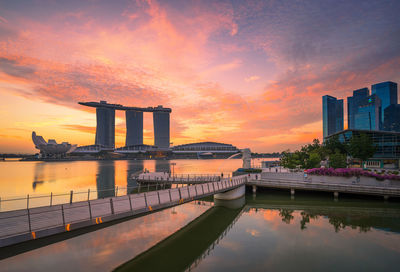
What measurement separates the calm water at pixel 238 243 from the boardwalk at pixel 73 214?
3549 mm

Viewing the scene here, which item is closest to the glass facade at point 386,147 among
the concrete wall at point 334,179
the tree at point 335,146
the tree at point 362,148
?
the tree at point 362,148

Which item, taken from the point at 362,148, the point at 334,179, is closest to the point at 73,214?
the point at 334,179

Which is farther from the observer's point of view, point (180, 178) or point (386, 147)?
point (386, 147)

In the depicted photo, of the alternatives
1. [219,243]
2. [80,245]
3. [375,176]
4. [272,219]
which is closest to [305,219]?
[272,219]

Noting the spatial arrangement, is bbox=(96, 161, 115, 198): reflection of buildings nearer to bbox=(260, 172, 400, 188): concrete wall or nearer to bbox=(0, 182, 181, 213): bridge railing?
bbox=(0, 182, 181, 213): bridge railing

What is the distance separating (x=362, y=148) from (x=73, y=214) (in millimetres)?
71612

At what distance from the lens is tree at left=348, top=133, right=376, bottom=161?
6394 centimetres

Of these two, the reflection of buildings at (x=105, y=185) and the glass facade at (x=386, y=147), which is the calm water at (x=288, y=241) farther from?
the glass facade at (x=386, y=147)

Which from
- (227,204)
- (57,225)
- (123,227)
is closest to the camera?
(57,225)

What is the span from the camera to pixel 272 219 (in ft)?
95.9

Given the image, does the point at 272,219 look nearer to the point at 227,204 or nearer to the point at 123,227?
the point at 227,204

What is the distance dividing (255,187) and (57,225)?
37376mm

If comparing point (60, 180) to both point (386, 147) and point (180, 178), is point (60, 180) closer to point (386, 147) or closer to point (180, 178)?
point (180, 178)

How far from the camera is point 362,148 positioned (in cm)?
6391
